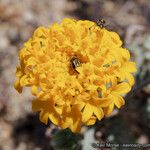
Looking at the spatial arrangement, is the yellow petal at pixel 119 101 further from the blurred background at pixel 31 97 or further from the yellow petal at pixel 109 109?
the blurred background at pixel 31 97

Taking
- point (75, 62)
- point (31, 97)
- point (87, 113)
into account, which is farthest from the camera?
point (31, 97)

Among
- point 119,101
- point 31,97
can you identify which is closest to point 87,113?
point 119,101

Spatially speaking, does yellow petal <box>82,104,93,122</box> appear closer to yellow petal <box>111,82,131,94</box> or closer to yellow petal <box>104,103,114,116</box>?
yellow petal <box>104,103,114,116</box>

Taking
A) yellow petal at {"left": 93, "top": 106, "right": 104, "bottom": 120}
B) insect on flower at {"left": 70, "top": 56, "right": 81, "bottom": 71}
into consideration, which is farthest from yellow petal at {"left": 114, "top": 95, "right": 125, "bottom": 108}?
insect on flower at {"left": 70, "top": 56, "right": 81, "bottom": 71}

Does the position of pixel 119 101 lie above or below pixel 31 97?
above

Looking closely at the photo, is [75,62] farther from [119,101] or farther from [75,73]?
[119,101]

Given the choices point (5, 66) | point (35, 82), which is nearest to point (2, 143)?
point (5, 66)

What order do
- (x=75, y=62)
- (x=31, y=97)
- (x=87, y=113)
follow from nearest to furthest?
(x=87, y=113) → (x=75, y=62) → (x=31, y=97)
